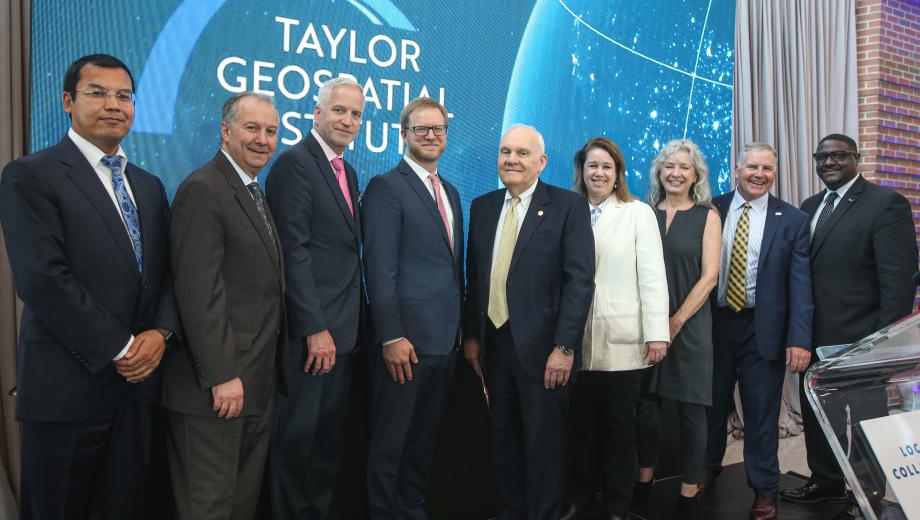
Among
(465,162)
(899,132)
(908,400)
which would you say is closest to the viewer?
(908,400)

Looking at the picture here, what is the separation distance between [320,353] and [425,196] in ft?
2.35

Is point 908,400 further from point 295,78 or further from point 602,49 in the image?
point 602,49

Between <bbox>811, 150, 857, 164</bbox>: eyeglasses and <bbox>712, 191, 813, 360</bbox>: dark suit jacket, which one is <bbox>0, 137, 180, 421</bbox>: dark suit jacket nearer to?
<bbox>712, 191, 813, 360</bbox>: dark suit jacket

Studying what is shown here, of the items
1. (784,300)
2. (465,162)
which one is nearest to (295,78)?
(465,162)

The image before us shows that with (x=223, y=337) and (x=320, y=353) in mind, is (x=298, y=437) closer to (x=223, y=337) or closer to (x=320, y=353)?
(x=320, y=353)

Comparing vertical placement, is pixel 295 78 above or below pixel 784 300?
above

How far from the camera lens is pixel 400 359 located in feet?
7.91

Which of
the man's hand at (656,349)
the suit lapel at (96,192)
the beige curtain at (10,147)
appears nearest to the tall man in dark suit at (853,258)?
the man's hand at (656,349)

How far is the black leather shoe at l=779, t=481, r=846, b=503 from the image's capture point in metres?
3.34

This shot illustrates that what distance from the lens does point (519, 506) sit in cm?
272

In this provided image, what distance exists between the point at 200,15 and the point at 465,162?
145cm

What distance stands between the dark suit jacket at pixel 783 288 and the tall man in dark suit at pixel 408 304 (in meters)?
1.53

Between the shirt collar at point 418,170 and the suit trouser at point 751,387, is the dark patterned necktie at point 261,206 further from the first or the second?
the suit trouser at point 751,387

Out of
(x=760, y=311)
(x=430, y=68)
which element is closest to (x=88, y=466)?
(x=430, y=68)
